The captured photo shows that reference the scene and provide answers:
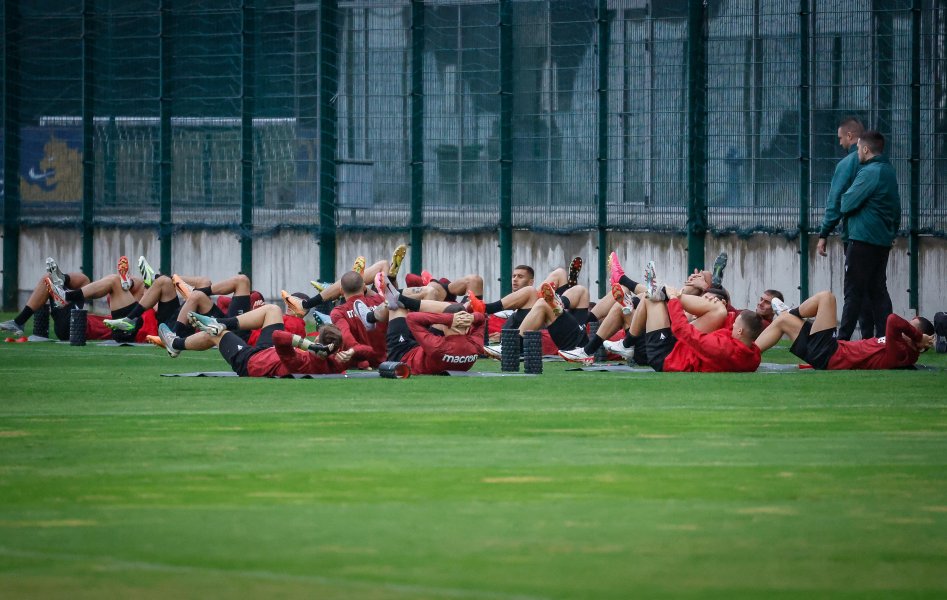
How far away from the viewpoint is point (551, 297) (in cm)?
1673

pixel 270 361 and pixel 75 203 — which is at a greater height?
pixel 75 203

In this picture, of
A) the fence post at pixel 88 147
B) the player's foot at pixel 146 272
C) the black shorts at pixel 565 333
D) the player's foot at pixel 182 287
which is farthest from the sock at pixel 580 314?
the fence post at pixel 88 147

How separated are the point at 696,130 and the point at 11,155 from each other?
437 inches

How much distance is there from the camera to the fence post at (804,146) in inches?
803

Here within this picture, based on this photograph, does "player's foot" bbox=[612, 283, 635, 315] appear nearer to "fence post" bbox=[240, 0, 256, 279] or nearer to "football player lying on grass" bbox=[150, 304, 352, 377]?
"football player lying on grass" bbox=[150, 304, 352, 377]

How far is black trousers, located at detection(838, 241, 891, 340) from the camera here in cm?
1694

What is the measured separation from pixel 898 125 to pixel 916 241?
1.43 m

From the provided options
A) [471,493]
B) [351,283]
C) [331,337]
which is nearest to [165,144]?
[351,283]

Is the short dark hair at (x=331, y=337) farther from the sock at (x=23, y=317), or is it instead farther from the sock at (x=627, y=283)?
the sock at (x=23, y=317)

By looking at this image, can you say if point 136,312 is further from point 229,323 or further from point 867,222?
point 867,222

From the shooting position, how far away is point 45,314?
2044 cm

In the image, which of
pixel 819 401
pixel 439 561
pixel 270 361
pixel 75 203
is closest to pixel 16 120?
pixel 75 203

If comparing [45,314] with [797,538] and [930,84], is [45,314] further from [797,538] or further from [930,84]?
A: [797,538]

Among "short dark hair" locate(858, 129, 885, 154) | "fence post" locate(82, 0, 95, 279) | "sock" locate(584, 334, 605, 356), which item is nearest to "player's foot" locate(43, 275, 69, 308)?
"fence post" locate(82, 0, 95, 279)
